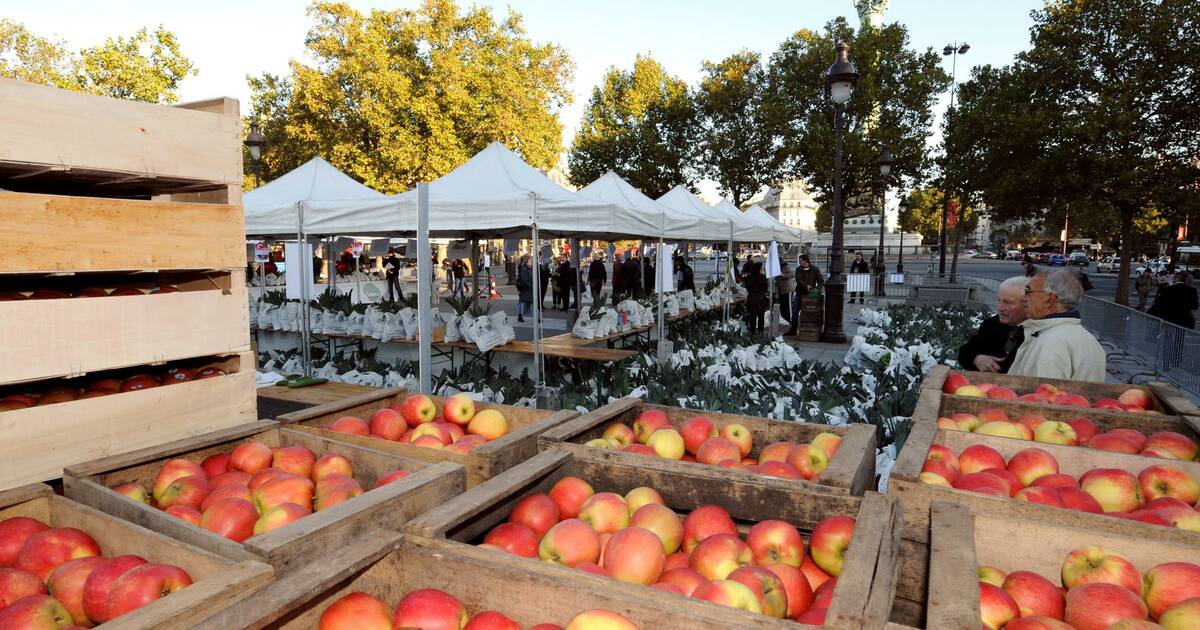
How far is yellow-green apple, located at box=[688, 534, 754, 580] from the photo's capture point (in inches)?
68.4

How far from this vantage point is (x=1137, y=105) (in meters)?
17.2

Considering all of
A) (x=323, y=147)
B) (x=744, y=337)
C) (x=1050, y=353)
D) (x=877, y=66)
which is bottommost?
(x=744, y=337)

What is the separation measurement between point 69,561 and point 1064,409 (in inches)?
146

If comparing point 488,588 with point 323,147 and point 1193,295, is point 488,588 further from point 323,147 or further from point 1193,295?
point 323,147

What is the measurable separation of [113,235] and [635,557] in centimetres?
253

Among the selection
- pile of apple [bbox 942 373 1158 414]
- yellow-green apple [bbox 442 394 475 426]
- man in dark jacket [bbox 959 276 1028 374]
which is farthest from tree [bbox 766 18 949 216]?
yellow-green apple [bbox 442 394 475 426]

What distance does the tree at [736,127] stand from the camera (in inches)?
1188

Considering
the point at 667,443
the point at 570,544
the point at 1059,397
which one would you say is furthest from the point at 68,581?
the point at 1059,397

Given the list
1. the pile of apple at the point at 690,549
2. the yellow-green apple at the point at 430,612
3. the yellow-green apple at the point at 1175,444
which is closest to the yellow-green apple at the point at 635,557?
the pile of apple at the point at 690,549

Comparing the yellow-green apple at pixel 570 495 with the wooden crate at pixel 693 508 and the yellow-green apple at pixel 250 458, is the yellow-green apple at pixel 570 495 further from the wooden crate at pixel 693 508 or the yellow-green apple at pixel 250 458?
the yellow-green apple at pixel 250 458

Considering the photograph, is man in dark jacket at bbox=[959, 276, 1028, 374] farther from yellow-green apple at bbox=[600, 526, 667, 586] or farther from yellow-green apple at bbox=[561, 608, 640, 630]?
yellow-green apple at bbox=[561, 608, 640, 630]

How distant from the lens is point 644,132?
3109cm

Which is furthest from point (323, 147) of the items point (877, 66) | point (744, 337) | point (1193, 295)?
point (1193, 295)

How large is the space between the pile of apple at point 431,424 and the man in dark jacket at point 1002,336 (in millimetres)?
3615
